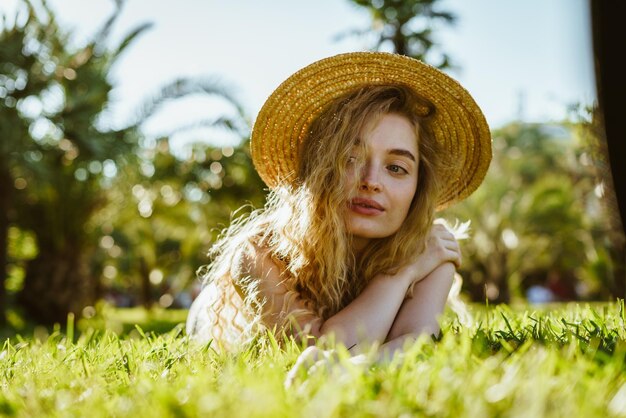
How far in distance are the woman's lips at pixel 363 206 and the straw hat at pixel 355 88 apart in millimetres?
507

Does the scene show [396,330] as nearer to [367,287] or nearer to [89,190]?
[367,287]

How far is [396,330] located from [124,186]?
1001 cm

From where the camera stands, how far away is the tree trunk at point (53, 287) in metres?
10.2

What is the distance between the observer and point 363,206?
247 cm

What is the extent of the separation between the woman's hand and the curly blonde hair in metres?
0.04

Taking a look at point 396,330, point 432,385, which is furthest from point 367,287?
point 432,385

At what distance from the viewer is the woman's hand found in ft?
8.17

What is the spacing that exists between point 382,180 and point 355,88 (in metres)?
0.54

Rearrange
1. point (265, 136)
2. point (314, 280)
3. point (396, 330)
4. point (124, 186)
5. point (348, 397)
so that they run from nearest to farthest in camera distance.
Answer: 1. point (348, 397)
2. point (396, 330)
3. point (314, 280)
4. point (265, 136)
5. point (124, 186)

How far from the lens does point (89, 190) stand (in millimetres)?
10570

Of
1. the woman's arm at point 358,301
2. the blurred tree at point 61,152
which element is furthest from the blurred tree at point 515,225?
the woman's arm at point 358,301

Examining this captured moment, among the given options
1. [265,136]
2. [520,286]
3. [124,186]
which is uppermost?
[265,136]

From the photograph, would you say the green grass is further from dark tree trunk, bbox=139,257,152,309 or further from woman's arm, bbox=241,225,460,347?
dark tree trunk, bbox=139,257,152,309

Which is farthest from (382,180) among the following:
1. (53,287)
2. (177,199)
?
(177,199)
